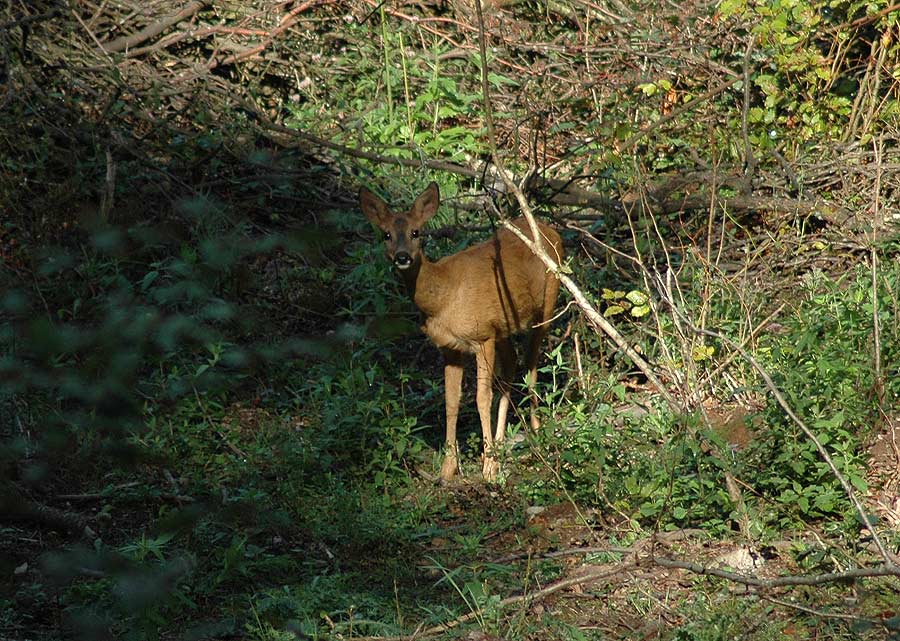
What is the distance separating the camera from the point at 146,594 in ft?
5.05

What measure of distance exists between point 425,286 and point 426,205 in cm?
45

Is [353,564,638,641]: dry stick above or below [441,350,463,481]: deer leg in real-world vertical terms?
above

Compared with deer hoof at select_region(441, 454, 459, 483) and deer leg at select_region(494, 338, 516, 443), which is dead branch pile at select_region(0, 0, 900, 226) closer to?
deer leg at select_region(494, 338, 516, 443)

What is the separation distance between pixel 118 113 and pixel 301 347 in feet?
26.3

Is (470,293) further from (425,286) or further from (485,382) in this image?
(485,382)

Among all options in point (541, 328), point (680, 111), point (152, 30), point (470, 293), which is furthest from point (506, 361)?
point (152, 30)

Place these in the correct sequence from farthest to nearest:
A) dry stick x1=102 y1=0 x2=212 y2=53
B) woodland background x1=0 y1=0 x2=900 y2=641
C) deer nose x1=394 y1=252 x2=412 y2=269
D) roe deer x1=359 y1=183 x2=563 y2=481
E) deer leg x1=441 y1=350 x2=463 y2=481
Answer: dry stick x1=102 y1=0 x2=212 y2=53 → deer leg x1=441 y1=350 x2=463 y2=481 → roe deer x1=359 y1=183 x2=563 y2=481 → deer nose x1=394 y1=252 x2=412 y2=269 → woodland background x1=0 y1=0 x2=900 y2=641

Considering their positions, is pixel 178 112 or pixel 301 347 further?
pixel 178 112

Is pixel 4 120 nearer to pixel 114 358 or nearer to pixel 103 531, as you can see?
pixel 103 531

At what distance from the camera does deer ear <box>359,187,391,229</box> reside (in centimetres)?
671

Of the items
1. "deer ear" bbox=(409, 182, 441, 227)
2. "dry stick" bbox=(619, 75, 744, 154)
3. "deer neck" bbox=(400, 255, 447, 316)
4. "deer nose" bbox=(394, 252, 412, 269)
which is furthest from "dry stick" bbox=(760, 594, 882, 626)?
"dry stick" bbox=(619, 75, 744, 154)

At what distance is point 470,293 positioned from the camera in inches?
275

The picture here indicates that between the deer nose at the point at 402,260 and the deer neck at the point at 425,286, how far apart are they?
198 millimetres

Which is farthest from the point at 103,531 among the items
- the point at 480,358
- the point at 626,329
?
the point at 626,329
